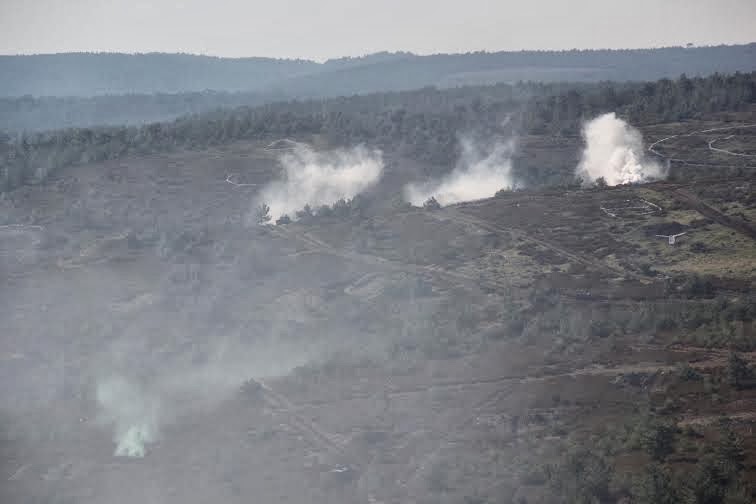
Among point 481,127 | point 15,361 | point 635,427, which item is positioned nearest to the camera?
point 635,427

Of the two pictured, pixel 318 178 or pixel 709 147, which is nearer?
pixel 709 147

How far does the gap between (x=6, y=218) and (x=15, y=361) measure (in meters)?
38.4

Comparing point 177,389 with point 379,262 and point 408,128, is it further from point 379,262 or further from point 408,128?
point 408,128

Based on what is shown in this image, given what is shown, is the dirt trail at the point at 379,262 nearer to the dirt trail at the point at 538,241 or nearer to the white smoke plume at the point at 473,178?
the dirt trail at the point at 538,241

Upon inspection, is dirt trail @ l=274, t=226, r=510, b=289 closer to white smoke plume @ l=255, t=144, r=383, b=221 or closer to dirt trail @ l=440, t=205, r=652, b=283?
dirt trail @ l=440, t=205, r=652, b=283

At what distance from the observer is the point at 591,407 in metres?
58.3

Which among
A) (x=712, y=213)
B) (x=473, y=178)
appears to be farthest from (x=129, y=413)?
(x=473, y=178)

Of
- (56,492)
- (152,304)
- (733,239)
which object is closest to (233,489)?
(56,492)

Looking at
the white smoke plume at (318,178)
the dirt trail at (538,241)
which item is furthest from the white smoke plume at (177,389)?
the white smoke plume at (318,178)

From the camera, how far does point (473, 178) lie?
13225 cm

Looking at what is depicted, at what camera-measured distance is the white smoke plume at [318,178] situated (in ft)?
393

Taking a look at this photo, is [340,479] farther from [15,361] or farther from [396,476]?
[15,361]

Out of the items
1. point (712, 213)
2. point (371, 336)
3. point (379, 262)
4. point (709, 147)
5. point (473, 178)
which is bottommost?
point (371, 336)

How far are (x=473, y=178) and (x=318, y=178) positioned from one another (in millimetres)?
18265
